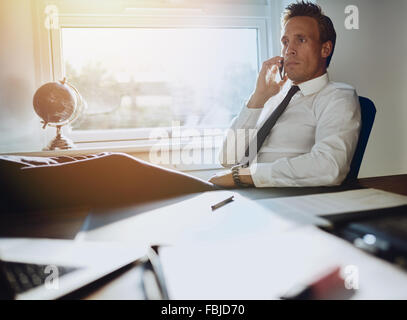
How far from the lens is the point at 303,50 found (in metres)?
1.47

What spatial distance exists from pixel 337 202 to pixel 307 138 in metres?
0.77

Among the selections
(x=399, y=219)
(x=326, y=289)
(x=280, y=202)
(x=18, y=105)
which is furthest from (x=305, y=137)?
(x=18, y=105)

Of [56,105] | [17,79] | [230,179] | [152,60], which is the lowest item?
[230,179]

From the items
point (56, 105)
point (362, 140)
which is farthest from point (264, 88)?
point (56, 105)

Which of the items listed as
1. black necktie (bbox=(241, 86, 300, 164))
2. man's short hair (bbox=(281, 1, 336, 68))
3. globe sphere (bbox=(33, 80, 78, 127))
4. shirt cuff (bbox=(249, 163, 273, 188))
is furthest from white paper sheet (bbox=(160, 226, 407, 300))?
globe sphere (bbox=(33, 80, 78, 127))

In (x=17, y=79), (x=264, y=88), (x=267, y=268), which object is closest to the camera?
(x=267, y=268)

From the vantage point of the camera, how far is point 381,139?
213 centimetres

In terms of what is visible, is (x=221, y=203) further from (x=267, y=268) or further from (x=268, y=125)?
(x=268, y=125)

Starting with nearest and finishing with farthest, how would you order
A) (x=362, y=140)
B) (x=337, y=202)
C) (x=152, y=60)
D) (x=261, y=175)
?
(x=337, y=202), (x=261, y=175), (x=362, y=140), (x=152, y=60)

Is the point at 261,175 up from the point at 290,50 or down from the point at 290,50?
down

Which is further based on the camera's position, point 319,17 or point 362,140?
point 319,17

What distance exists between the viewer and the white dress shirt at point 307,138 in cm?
111

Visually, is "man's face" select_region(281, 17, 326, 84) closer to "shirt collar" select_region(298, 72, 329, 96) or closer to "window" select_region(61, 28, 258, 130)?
"shirt collar" select_region(298, 72, 329, 96)

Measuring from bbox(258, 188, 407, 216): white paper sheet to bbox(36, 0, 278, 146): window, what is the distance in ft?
5.26
